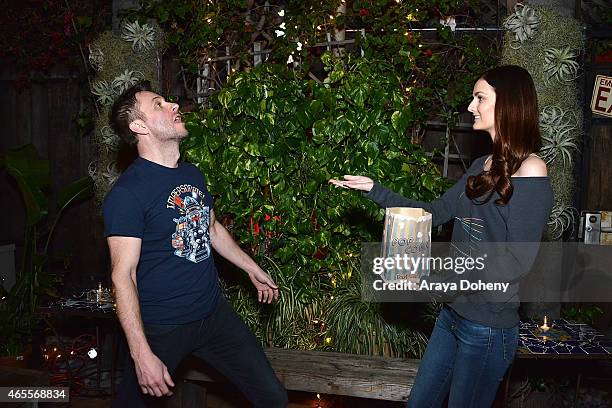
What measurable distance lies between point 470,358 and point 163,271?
133 cm

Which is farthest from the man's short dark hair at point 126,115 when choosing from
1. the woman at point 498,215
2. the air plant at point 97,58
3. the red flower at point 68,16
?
the red flower at point 68,16

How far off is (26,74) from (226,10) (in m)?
2.49

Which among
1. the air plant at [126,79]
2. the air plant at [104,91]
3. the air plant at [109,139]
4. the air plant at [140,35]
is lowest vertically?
the air plant at [109,139]

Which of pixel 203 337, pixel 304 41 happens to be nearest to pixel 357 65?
pixel 304 41

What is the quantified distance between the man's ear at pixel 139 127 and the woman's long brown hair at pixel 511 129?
1.47 m

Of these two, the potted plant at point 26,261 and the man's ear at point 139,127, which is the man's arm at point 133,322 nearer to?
the man's ear at point 139,127

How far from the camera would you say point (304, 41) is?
516 centimetres

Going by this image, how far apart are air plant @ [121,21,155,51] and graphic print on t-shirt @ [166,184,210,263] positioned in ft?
8.70

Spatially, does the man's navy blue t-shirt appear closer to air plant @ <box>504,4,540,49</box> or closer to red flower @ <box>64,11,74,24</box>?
air plant @ <box>504,4,540,49</box>

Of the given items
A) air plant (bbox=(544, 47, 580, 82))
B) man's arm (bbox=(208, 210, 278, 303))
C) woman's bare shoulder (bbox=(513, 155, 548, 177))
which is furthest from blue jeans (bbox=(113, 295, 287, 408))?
air plant (bbox=(544, 47, 580, 82))

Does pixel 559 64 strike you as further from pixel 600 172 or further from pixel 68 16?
pixel 68 16

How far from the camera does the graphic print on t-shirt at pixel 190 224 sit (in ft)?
10.1

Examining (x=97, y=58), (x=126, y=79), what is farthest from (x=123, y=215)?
(x=97, y=58)

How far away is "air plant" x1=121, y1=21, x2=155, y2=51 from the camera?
547 centimetres
